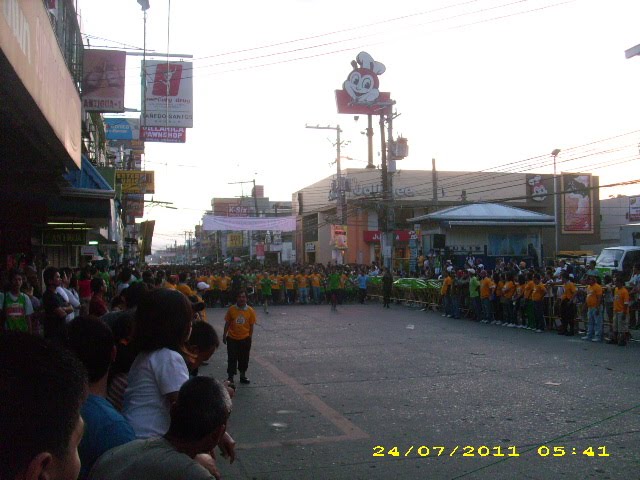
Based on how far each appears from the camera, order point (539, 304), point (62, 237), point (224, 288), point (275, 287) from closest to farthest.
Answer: point (62, 237) → point (539, 304) → point (224, 288) → point (275, 287)

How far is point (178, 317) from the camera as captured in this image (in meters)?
3.53

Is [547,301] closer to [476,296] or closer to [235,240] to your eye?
[476,296]

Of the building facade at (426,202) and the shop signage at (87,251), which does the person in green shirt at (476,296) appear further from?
the building facade at (426,202)

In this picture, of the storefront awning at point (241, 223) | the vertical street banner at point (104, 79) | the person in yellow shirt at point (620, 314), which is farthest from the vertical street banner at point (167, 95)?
the storefront awning at point (241, 223)

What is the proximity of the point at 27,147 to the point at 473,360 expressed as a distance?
8929 mm

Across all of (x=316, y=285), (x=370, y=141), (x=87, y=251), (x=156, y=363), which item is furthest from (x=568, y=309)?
(x=370, y=141)

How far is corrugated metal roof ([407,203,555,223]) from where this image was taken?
119 ft

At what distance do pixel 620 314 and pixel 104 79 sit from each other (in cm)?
1307

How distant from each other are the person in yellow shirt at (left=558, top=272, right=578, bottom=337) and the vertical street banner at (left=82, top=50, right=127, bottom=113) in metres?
12.2

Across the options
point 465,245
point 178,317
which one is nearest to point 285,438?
point 178,317

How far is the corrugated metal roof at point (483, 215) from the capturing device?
1426 inches

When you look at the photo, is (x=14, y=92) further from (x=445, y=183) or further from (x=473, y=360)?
(x=445, y=183)

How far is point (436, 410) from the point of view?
8164mm

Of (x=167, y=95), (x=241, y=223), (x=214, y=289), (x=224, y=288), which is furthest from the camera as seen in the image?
(x=241, y=223)
